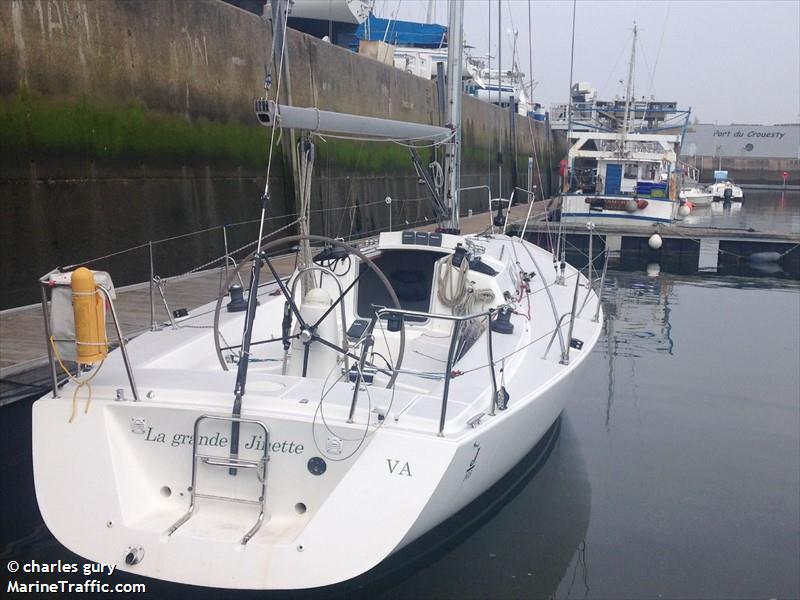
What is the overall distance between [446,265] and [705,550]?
264 centimetres

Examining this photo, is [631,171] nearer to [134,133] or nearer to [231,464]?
[134,133]

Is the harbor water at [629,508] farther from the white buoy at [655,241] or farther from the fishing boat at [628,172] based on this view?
the fishing boat at [628,172]

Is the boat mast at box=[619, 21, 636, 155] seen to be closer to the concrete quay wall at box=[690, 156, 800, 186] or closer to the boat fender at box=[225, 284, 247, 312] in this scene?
the boat fender at box=[225, 284, 247, 312]

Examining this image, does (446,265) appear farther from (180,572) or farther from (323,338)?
(180,572)

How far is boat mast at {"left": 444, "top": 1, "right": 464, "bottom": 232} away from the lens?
7277mm

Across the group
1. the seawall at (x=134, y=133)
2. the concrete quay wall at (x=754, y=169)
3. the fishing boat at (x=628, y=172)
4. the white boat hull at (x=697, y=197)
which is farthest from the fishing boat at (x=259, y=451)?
the concrete quay wall at (x=754, y=169)

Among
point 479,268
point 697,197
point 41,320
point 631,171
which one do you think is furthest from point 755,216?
point 41,320

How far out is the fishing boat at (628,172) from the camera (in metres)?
19.6

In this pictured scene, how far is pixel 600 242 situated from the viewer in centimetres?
1828

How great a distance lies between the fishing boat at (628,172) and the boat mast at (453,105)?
10.2m

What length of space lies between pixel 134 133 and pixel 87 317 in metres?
5.57

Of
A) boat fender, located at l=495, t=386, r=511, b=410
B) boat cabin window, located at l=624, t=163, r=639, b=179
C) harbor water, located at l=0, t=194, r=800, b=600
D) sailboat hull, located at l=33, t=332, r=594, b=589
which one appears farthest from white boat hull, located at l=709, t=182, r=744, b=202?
sailboat hull, located at l=33, t=332, r=594, b=589

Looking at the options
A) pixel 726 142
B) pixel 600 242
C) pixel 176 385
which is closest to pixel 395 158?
pixel 600 242

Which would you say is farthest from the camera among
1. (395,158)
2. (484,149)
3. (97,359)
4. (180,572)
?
(484,149)
